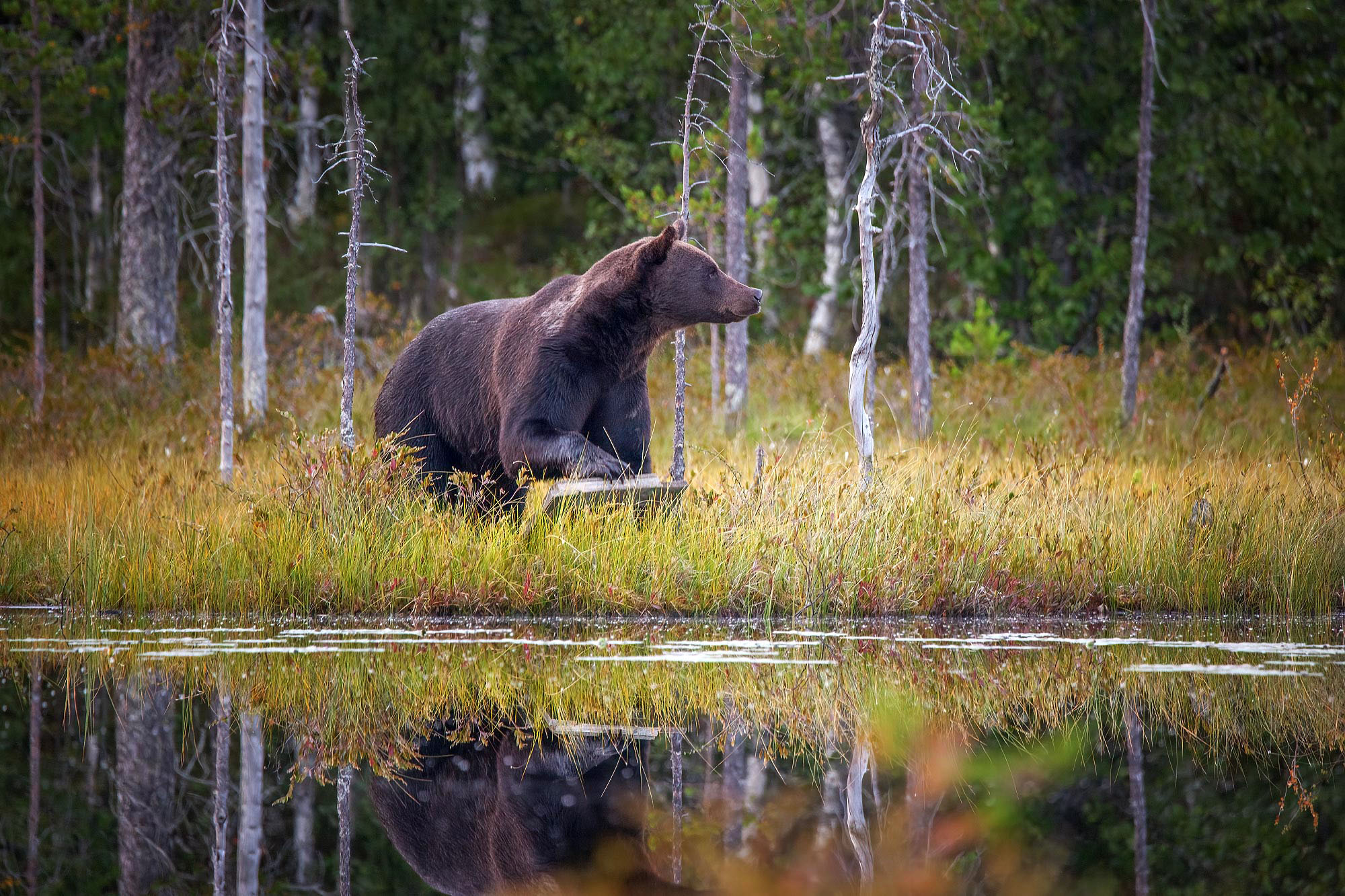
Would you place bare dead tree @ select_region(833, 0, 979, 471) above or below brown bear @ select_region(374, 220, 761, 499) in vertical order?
above

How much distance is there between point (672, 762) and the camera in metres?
4.17

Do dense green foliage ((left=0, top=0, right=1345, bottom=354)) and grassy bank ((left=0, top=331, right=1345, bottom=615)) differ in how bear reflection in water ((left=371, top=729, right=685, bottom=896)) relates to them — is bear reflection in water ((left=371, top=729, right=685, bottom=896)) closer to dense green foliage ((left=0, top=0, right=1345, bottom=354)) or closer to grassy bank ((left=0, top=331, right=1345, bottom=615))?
grassy bank ((left=0, top=331, right=1345, bottom=615))

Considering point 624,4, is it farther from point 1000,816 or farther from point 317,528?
point 1000,816

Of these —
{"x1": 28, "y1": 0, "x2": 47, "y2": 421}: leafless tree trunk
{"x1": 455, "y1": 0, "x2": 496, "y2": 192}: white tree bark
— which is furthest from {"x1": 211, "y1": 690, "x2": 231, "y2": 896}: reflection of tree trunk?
{"x1": 455, "y1": 0, "x2": 496, "y2": 192}: white tree bark

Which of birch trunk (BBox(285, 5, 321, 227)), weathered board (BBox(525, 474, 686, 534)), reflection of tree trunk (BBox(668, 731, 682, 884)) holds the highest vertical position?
birch trunk (BBox(285, 5, 321, 227))

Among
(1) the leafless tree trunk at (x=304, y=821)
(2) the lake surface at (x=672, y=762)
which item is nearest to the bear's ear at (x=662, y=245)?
(2) the lake surface at (x=672, y=762)

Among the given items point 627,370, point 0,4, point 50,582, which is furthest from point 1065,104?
point 50,582

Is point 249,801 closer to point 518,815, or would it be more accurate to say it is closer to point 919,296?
point 518,815

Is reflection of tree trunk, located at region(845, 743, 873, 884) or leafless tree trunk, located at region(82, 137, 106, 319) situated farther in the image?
leafless tree trunk, located at region(82, 137, 106, 319)

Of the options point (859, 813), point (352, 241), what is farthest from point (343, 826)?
point (352, 241)

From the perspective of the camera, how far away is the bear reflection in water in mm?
3260

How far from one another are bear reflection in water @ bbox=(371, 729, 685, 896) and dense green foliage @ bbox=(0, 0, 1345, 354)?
28.7 ft

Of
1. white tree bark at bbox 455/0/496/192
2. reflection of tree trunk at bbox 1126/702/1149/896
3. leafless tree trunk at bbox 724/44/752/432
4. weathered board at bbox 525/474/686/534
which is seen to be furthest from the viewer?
white tree bark at bbox 455/0/496/192

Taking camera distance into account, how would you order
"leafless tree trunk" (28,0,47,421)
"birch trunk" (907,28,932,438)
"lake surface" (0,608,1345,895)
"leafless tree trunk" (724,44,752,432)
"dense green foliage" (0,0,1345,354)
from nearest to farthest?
"lake surface" (0,608,1345,895)
"birch trunk" (907,28,932,438)
"leafless tree trunk" (724,44,752,432)
"leafless tree trunk" (28,0,47,421)
"dense green foliage" (0,0,1345,354)
